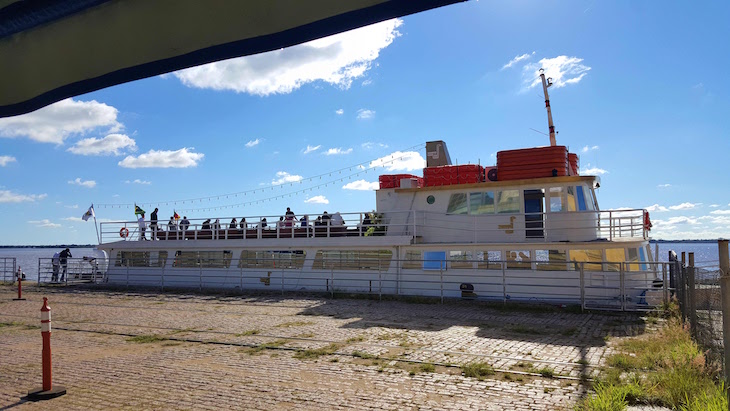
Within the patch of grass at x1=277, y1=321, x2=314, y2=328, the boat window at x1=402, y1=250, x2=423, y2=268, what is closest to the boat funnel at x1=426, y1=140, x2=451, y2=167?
the boat window at x1=402, y1=250, x2=423, y2=268

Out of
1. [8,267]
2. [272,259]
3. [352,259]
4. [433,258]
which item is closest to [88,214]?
[8,267]

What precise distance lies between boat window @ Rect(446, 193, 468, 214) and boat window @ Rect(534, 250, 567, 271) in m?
2.95

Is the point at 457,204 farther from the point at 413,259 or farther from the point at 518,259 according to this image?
the point at 518,259

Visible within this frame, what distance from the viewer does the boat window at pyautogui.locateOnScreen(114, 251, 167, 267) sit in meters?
24.1

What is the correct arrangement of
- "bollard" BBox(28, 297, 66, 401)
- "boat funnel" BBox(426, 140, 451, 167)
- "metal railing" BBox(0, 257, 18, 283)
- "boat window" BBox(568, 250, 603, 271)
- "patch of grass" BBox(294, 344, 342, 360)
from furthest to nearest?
"metal railing" BBox(0, 257, 18, 283)
"boat funnel" BBox(426, 140, 451, 167)
"boat window" BBox(568, 250, 603, 271)
"patch of grass" BBox(294, 344, 342, 360)
"bollard" BBox(28, 297, 66, 401)

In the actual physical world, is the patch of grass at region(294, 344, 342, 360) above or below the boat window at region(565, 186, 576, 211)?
below

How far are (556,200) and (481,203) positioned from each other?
2.36m

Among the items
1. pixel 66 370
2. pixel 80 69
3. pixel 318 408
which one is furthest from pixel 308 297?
pixel 80 69

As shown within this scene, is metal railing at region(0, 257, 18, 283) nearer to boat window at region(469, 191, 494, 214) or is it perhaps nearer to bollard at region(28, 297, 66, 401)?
boat window at region(469, 191, 494, 214)

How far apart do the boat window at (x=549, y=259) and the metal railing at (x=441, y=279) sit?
0.14ft

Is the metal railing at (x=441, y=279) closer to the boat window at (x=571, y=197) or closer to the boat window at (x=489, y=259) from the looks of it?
the boat window at (x=489, y=259)

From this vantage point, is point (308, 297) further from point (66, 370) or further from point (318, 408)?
point (318, 408)

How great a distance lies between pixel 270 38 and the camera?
76.1 inches

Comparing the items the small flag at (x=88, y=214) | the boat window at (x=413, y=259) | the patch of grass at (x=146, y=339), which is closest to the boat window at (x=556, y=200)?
the boat window at (x=413, y=259)
